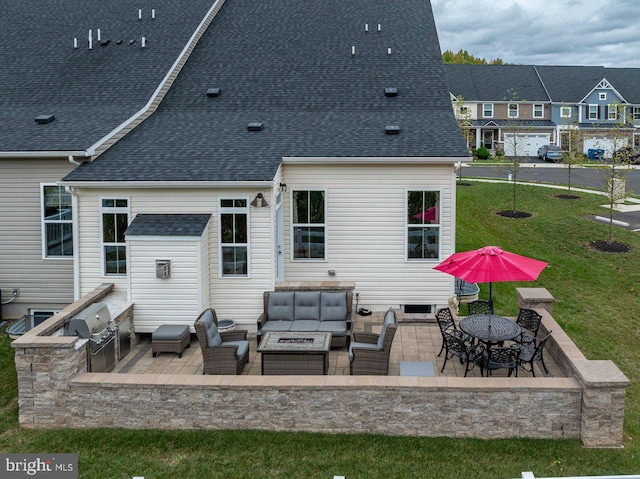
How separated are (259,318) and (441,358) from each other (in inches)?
143

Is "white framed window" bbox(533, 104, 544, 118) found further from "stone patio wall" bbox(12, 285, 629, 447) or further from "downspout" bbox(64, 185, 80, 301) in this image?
"stone patio wall" bbox(12, 285, 629, 447)

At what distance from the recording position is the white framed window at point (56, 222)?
13969 millimetres

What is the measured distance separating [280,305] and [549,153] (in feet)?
143

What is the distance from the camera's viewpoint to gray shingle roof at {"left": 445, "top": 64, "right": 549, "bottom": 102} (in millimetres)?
57000

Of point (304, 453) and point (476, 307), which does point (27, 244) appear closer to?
point (304, 453)

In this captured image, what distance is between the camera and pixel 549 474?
8055 millimetres

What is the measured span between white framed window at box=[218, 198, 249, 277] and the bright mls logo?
536 centimetres

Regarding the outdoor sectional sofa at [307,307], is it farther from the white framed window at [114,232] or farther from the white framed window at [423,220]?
the white framed window at [114,232]

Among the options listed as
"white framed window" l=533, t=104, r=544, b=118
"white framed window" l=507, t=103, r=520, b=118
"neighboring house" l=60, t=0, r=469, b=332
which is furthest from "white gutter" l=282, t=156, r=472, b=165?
"white framed window" l=533, t=104, r=544, b=118

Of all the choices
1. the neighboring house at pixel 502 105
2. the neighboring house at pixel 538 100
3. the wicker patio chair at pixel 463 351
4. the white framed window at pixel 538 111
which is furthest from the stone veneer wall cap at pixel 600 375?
the white framed window at pixel 538 111

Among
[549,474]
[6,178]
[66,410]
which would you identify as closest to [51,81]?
[6,178]

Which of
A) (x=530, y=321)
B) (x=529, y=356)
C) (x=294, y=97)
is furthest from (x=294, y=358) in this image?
(x=294, y=97)

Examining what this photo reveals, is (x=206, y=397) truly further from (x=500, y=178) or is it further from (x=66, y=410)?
(x=500, y=178)

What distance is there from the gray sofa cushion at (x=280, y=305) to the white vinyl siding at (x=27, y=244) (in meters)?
5.10
